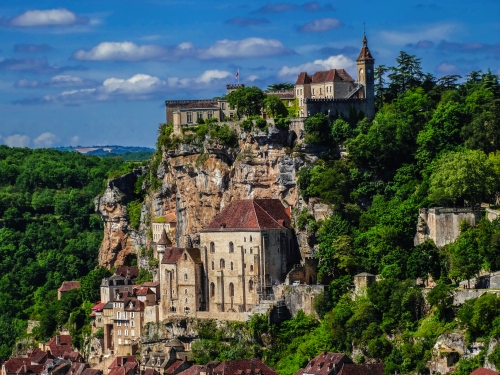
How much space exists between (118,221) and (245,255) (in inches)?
1220

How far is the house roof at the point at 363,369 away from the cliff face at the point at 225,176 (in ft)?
68.5

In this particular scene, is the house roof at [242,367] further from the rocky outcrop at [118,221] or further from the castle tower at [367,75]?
the rocky outcrop at [118,221]

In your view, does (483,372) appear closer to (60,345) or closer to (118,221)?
(60,345)

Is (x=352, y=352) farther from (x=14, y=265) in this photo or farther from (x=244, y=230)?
(x=14, y=265)

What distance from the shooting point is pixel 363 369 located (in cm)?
9250

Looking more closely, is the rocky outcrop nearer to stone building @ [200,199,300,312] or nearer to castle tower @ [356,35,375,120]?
stone building @ [200,199,300,312]

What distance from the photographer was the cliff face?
11250 centimetres

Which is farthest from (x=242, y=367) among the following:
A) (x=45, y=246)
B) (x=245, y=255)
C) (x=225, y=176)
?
(x=45, y=246)

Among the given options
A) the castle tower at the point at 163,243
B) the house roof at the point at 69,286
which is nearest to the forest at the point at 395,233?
the castle tower at the point at 163,243

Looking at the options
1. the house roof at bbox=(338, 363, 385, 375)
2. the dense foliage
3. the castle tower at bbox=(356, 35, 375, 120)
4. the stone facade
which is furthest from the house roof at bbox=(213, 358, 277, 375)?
the dense foliage

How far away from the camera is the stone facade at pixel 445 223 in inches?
3947

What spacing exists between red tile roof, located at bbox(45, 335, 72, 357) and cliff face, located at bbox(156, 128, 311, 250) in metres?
13.7

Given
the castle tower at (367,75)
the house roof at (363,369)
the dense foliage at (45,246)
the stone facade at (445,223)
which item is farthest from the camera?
the dense foliage at (45,246)

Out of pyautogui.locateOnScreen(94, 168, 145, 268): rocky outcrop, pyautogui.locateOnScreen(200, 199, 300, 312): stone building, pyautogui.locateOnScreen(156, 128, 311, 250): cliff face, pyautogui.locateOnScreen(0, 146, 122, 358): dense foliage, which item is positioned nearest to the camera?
pyautogui.locateOnScreen(200, 199, 300, 312): stone building
